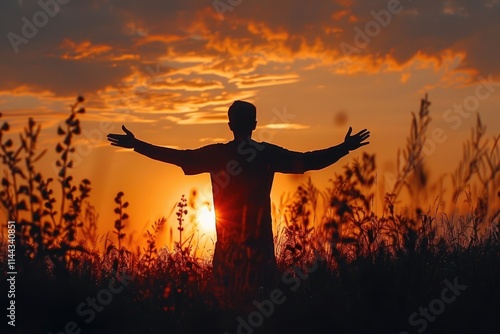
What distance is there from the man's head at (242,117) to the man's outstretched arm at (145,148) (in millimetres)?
680

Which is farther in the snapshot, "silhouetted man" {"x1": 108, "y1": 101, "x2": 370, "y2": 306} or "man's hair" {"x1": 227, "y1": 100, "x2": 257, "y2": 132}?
"man's hair" {"x1": 227, "y1": 100, "x2": 257, "y2": 132}

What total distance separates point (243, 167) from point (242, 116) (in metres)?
0.52

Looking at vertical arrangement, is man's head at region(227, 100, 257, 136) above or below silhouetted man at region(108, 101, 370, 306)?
above

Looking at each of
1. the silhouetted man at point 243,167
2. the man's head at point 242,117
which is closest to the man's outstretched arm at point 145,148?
the silhouetted man at point 243,167

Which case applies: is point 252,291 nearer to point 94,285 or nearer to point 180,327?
point 180,327

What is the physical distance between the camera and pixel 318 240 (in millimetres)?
6555

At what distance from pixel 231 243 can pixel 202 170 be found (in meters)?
1.24

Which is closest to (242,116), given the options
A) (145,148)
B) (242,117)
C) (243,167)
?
(242,117)

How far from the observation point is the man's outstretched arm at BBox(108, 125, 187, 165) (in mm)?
7832

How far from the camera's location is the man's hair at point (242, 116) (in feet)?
24.8

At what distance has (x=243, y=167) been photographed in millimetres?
7523

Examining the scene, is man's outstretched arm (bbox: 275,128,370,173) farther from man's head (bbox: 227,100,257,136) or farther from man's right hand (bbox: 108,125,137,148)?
man's right hand (bbox: 108,125,137,148)

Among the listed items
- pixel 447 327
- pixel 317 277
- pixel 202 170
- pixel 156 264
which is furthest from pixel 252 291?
pixel 202 170

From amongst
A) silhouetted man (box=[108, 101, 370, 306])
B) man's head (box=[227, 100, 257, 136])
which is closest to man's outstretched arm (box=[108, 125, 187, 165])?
silhouetted man (box=[108, 101, 370, 306])
